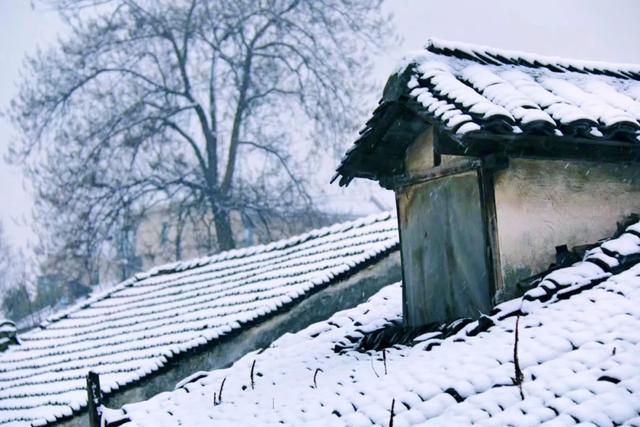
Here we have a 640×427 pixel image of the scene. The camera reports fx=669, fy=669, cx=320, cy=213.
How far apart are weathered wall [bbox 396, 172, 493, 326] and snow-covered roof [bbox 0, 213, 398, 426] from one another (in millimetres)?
2834

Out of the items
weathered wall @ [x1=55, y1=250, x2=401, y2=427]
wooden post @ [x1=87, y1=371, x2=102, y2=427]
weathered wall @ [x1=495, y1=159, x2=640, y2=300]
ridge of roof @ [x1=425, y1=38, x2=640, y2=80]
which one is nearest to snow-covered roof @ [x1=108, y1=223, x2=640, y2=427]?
wooden post @ [x1=87, y1=371, x2=102, y2=427]

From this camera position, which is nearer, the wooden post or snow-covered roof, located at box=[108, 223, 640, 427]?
snow-covered roof, located at box=[108, 223, 640, 427]

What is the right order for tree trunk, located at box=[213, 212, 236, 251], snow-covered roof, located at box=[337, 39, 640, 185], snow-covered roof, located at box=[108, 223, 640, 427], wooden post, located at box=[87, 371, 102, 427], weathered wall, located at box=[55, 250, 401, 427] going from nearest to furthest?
snow-covered roof, located at box=[108, 223, 640, 427]
snow-covered roof, located at box=[337, 39, 640, 185]
wooden post, located at box=[87, 371, 102, 427]
weathered wall, located at box=[55, 250, 401, 427]
tree trunk, located at box=[213, 212, 236, 251]

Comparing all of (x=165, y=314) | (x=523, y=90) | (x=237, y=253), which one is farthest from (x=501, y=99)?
(x=237, y=253)

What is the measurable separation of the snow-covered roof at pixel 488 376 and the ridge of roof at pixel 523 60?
193 centimetres

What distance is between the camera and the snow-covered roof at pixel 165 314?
28.8 ft

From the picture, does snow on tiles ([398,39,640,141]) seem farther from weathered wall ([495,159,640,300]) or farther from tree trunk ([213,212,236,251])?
tree trunk ([213,212,236,251])

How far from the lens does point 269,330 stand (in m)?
8.76

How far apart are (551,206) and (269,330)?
14.8 feet

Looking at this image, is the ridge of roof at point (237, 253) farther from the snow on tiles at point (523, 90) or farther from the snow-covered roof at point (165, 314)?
the snow on tiles at point (523, 90)

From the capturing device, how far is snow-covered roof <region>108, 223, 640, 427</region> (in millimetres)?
3217

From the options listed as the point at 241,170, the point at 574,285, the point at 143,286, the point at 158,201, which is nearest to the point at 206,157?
the point at 241,170

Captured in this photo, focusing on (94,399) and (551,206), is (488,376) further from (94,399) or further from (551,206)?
(94,399)

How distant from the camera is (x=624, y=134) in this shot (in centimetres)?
515
